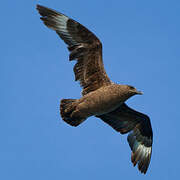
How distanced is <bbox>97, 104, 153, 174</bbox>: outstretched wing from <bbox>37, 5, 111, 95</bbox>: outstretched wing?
1044 mm

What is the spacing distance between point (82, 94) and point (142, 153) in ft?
6.72

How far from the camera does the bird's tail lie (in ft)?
31.4

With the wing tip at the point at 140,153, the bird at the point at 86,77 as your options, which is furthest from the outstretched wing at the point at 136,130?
the bird at the point at 86,77

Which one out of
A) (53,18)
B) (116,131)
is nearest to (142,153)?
(116,131)

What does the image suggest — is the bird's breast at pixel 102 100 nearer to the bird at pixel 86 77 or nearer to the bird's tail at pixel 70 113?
the bird at pixel 86 77

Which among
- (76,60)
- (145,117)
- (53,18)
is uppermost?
(53,18)

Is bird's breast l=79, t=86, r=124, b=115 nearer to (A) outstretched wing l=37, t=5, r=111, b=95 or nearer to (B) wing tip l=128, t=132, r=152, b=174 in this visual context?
(A) outstretched wing l=37, t=5, r=111, b=95

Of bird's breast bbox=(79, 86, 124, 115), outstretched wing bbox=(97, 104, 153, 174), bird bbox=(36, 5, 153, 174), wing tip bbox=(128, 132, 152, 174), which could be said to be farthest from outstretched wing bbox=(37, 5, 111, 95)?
wing tip bbox=(128, 132, 152, 174)

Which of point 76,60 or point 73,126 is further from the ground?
Result: point 76,60

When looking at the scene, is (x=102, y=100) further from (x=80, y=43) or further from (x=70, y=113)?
(x=80, y=43)

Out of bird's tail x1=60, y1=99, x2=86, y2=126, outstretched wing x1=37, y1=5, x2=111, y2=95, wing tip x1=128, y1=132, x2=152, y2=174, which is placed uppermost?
outstretched wing x1=37, y1=5, x2=111, y2=95

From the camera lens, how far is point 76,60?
31.3ft

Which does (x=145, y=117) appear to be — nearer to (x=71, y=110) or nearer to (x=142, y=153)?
(x=142, y=153)

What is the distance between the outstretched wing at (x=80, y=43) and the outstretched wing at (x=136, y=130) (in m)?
1.04
